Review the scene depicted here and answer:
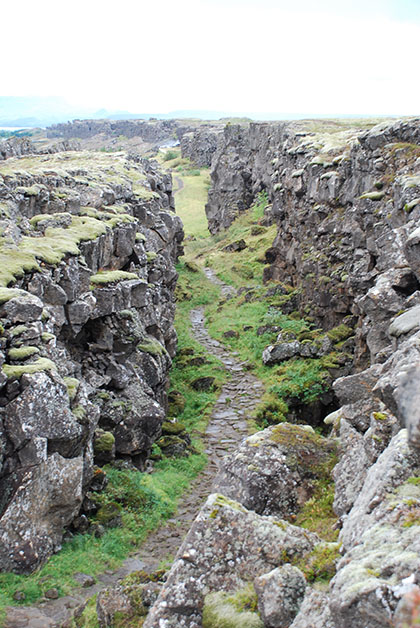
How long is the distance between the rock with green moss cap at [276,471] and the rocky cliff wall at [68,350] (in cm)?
551

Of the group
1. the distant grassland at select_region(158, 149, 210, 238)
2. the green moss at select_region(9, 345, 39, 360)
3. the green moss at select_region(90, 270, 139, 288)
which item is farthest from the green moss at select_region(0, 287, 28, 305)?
the distant grassland at select_region(158, 149, 210, 238)

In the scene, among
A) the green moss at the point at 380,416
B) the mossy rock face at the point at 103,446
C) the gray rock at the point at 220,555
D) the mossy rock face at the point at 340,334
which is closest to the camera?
the gray rock at the point at 220,555

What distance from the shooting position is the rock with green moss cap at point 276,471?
1216 centimetres

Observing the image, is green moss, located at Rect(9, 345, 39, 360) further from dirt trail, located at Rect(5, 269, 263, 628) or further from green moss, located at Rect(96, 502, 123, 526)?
dirt trail, located at Rect(5, 269, 263, 628)

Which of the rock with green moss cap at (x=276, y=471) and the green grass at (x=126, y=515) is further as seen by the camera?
the green grass at (x=126, y=515)

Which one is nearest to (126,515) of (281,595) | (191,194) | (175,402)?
(281,595)

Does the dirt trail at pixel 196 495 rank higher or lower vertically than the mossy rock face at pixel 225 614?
lower

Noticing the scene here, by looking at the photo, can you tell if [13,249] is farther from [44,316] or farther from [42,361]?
[42,361]

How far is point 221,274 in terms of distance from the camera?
62.8 m

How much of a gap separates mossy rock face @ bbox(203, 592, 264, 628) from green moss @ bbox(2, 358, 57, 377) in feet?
29.2

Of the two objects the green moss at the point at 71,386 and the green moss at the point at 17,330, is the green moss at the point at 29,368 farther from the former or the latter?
the green moss at the point at 71,386

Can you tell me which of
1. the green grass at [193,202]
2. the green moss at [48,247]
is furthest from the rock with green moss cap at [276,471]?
the green grass at [193,202]

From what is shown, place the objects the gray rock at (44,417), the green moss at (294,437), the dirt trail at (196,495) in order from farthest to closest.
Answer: the gray rock at (44,417)
the green moss at (294,437)
the dirt trail at (196,495)

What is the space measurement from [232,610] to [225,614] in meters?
0.13
